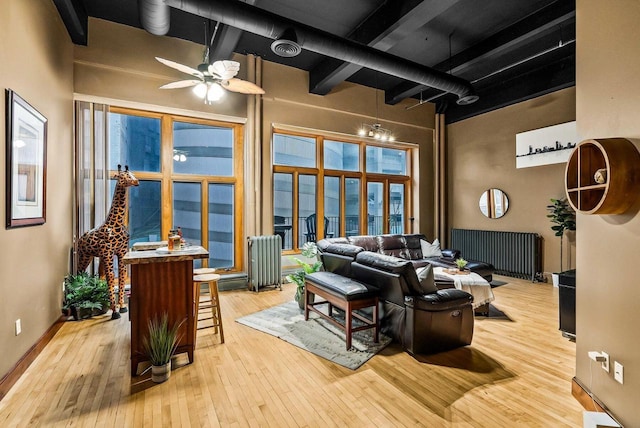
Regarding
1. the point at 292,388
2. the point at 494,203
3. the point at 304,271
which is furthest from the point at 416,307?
the point at 494,203

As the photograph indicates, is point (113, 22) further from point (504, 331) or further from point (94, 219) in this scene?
point (504, 331)

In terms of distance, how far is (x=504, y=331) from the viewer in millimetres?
3641

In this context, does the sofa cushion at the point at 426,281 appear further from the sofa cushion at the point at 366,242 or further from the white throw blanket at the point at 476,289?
the sofa cushion at the point at 366,242

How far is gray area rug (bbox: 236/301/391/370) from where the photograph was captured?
300 cm

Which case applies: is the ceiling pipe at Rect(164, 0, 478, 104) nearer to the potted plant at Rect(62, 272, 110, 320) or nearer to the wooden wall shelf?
the wooden wall shelf

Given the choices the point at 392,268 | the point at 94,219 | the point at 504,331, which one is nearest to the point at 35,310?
the point at 94,219

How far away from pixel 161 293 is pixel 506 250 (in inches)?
254

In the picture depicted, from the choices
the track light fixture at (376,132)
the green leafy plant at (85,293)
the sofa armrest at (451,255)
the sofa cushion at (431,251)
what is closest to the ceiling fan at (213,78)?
the green leafy plant at (85,293)

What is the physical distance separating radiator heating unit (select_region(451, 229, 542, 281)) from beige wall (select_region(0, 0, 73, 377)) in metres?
7.44

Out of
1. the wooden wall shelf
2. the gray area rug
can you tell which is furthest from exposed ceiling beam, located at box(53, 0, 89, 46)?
the wooden wall shelf

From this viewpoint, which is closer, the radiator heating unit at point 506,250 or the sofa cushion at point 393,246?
the sofa cushion at point 393,246

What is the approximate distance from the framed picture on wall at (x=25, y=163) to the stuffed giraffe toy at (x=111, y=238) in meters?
0.75

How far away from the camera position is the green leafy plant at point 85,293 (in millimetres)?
3859

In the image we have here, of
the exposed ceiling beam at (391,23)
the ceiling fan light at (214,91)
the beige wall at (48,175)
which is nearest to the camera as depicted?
the beige wall at (48,175)
